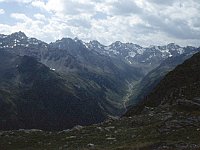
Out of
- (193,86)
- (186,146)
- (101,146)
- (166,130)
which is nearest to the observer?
(186,146)

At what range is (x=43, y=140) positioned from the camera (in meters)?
43.9

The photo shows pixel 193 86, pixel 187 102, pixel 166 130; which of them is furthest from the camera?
pixel 193 86

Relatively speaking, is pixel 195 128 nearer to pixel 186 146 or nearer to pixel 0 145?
pixel 186 146

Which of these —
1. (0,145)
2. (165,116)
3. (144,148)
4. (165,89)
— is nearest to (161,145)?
(144,148)

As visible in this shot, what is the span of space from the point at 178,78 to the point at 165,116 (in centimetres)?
7612

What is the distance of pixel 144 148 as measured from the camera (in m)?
32.2

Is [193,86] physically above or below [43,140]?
above

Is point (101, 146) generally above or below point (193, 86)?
below

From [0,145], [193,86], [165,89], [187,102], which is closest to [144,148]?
[0,145]

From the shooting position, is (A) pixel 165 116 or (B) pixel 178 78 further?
(B) pixel 178 78

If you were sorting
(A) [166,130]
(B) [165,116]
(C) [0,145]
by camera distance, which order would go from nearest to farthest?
(A) [166,130] < (C) [0,145] < (B) [165,116]

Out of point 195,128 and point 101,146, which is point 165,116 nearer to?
point 195,128

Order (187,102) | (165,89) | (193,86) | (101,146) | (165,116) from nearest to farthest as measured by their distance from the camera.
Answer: (101,146) → (165,116) → (187,102) → (193,86) → (165,89)

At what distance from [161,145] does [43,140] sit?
1640 cm
